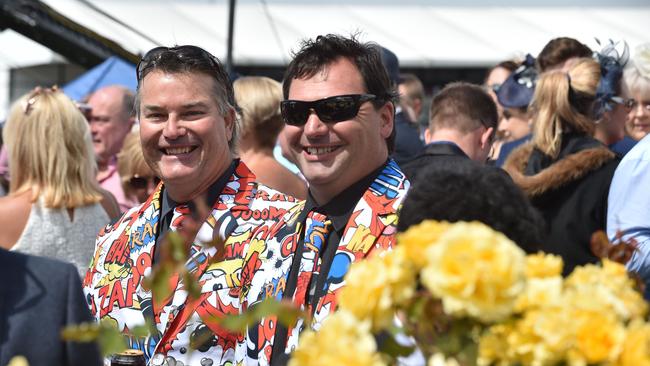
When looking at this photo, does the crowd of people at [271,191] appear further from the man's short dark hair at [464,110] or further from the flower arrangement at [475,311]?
the flower arrangement at [475,311]

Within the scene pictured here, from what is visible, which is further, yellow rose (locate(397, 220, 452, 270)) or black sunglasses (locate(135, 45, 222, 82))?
black sunglasses (locate(135, 45, 222, 82))

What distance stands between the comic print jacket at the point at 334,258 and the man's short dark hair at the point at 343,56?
300 millimetres

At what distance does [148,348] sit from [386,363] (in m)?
1.89

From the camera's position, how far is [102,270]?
3760 millimetres

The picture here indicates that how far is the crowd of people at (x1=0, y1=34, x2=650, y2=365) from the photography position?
2.27m

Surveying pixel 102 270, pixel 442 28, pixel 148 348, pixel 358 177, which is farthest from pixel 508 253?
pixel 442 28

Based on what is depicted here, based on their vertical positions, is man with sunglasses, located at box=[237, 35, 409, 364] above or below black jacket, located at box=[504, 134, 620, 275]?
above

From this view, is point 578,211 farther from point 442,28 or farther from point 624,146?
point 442,28

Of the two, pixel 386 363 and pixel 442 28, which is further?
pixel 442 28

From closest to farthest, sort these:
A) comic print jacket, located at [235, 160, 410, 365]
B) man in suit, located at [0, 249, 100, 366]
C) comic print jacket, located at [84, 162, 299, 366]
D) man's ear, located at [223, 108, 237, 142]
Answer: man in suit, located at [0, 249, 100, 366], comic print jacket, located at [235, 160, 410, 365], comic print jacket, located at [84, 162, 299, 366], man's ear, located at [223, 108, 237, 142]

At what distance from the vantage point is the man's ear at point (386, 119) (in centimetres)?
356

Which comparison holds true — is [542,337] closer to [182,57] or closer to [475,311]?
[475,311]

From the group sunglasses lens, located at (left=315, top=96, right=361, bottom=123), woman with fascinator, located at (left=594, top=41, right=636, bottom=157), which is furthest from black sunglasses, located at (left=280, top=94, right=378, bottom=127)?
woman with fascinator, located at (left=594, top=41, right=636, bottom=157)

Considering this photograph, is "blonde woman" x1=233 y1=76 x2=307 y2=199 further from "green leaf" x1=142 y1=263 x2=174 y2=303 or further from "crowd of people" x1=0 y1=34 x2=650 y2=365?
"green leaf" x1=142 y1=263 x2=174 y2=303
